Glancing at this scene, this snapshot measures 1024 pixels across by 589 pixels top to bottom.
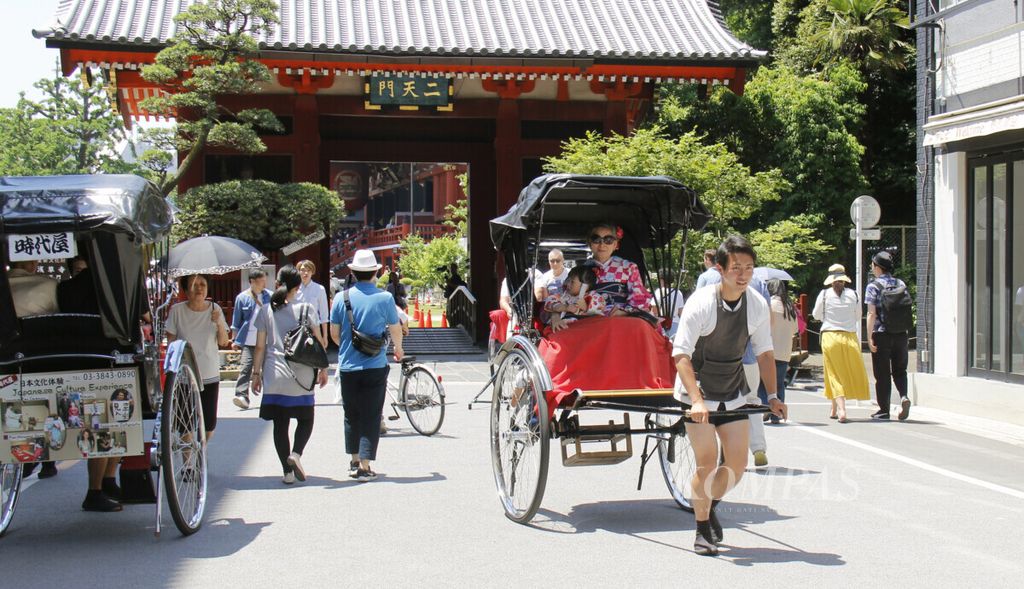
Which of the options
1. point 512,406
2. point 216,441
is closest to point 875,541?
point 512,406

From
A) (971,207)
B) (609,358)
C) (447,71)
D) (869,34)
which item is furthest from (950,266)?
(869,34)

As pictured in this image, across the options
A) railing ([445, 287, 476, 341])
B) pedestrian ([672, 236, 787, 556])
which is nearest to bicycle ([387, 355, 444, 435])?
pedestrian ([672, 236, 787, 556])

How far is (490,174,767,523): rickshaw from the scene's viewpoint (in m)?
6.61

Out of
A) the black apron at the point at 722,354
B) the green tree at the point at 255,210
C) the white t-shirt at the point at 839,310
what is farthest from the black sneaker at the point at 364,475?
the green tree at the point at 255,210

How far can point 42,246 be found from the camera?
6191 millimetres

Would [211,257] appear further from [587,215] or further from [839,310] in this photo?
[839,310]

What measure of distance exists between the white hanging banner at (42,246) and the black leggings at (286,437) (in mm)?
2734

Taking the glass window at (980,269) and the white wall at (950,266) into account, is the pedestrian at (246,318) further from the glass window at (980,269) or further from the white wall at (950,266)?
the glass window at (980,269)

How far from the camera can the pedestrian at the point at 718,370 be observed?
19.7 ft

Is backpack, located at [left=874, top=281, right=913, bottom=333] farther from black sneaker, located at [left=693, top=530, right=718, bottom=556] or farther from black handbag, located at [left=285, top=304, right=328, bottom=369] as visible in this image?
black sneaker, located at [left=693, top=530, right=718, bottom=556]

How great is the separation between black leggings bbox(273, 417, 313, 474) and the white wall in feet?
28.0

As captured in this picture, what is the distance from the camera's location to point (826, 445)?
10453 mm

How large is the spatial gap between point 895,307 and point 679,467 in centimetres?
596

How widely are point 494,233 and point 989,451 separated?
5.36 metres
